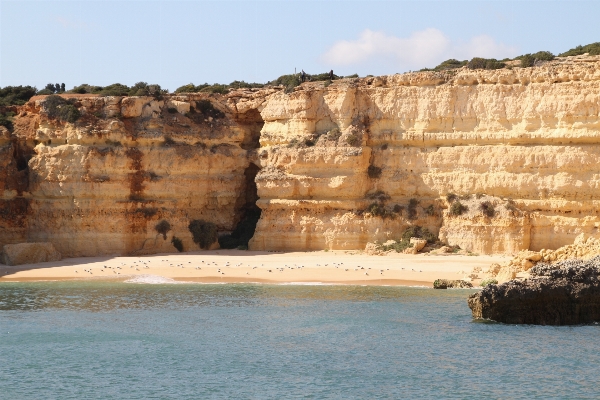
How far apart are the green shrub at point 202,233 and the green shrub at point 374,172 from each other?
709cm

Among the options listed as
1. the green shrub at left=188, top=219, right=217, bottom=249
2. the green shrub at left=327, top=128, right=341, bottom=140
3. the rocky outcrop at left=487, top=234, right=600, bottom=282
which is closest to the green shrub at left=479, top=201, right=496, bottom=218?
the rocky outcrop at left=487, top=234, right=600, bottom=282

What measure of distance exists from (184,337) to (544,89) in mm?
18754

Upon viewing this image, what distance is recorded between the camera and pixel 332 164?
38000 millimetres

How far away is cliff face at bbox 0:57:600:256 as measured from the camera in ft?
114

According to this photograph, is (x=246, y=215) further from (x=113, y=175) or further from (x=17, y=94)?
(x=17, y=94)

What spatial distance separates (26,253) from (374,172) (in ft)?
45.9

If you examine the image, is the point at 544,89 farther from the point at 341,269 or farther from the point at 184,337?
the point at 184,337

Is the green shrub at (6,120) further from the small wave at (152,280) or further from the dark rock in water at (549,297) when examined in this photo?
the dark rock in water at (549,297)

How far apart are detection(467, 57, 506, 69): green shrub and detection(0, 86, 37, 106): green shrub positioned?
2000cm

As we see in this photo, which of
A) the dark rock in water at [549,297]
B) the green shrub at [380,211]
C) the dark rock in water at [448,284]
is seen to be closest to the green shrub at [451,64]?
the green shrub at [380,211]

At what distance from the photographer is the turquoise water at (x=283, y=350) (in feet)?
58.6

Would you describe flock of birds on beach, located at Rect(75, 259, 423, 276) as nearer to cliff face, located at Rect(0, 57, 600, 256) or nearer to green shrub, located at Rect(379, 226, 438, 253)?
cliff face, located at Rect(0, 57, 600, 256)

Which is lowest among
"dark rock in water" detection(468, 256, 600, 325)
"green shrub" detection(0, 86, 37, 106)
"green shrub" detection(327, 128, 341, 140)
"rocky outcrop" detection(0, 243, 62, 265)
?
"dark rock in water" detection(468, 256, 600, 325)

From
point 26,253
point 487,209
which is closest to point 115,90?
point 26,253
